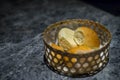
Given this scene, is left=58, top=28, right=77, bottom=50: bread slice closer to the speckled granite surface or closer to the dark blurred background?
the speckled granite surface

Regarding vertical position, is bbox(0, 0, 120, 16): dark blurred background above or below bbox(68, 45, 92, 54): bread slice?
below

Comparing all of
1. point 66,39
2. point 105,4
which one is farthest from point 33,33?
point 105,4

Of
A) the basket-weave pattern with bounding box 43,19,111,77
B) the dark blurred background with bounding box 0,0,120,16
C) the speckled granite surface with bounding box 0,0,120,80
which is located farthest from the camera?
the dark blurred background with bounding box 0,0,120,16

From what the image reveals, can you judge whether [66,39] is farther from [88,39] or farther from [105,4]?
[105,4]

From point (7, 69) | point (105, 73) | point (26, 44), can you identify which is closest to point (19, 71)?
point (7, 69)

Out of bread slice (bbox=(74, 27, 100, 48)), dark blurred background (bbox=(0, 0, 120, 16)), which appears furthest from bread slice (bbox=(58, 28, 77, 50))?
dark blurred background (bbox=(0, 0, 120, 16))

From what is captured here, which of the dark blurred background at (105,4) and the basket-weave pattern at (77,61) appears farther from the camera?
the dark blurred background at (105,4)

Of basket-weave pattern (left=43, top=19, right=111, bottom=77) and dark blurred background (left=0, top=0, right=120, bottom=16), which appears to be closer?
basket-weave pattern (left=43, top=19, right=111, bottom=77)

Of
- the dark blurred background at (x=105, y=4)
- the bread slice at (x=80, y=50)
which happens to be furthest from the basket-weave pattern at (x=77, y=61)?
the dark blurred background at (x=105, y=4)

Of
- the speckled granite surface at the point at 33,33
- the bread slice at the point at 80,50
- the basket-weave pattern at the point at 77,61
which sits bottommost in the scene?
the speckled granite surface at the point at 33,33

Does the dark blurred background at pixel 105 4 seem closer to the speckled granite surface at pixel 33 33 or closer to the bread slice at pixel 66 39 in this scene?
the speckled granite surface at pixel 33 33
